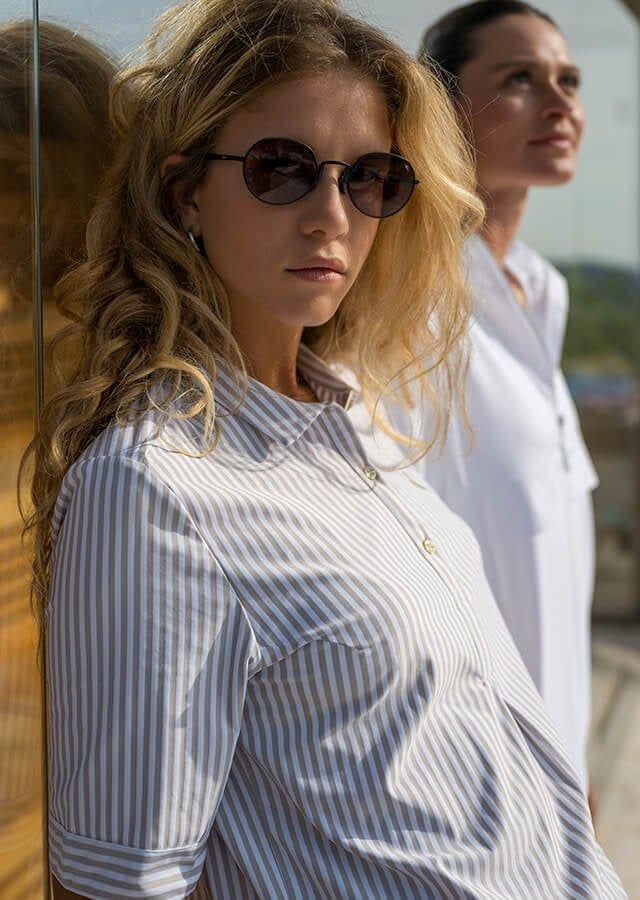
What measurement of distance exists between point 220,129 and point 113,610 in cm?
57

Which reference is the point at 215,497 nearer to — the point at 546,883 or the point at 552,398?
the point at 546,883

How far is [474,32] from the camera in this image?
7.31 feet

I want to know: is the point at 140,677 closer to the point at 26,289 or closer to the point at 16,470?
the point at 16,470

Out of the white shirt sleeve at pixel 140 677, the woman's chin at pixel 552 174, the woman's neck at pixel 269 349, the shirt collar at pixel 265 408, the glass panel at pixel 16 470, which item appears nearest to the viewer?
the white shirt sleeve at pixel 140 677

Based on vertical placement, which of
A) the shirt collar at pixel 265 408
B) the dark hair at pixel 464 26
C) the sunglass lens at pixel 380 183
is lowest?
the shirt collar at pixel 265 408

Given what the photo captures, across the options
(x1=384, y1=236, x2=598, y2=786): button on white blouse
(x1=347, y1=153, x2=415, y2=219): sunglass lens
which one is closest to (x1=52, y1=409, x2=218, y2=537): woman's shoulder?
(x1=347, y1=153, x2=415, y2=219): sunglass lens

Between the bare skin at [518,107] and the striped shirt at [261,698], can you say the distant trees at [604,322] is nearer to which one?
the bare skin at [518,107]

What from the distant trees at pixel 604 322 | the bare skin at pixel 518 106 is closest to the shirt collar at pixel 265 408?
the bare skin at pixel 518 106

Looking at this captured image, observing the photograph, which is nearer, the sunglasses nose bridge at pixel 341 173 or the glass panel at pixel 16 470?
the glass panel at pixel 16 470

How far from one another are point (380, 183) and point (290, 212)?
0.13m

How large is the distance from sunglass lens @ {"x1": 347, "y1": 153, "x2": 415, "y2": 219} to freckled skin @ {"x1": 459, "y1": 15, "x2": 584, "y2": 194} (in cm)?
80

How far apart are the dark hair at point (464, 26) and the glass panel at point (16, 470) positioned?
1165 mm

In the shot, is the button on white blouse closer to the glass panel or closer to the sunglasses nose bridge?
the sunglasses nose bridge

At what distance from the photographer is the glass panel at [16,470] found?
48.4 inches
